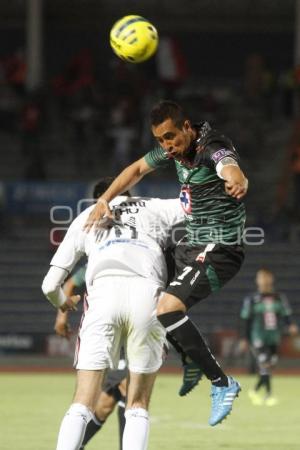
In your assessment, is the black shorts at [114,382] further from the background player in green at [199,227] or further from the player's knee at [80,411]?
the player's knee at [80,411]

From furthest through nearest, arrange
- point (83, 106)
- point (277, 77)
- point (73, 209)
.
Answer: point (277, 77) < point (83, 106) < point (73, 209)

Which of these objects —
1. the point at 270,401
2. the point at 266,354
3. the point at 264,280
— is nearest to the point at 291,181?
the point at 264,280

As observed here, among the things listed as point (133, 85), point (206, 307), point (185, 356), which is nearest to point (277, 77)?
point (133, 85)

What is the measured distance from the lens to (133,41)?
28.1ft

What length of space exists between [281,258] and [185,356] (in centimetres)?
1421

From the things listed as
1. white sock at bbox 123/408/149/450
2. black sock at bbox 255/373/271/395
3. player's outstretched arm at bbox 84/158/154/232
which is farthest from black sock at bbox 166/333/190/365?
black sock at bbox 255/373/271/395

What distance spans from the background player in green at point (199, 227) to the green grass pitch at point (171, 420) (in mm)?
2316

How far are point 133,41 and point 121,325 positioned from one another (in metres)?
2.15

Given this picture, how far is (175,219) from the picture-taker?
7805 millimetres

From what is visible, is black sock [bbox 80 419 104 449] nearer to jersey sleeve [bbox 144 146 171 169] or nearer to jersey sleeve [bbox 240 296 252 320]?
jersey sleeve [bbox 144 146 171 169]

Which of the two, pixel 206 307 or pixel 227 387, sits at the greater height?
pixel 227 387

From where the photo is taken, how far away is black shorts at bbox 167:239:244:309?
24.7ft

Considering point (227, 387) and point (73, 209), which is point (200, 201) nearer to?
point (227, 387)

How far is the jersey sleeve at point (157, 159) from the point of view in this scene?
26.3ft
